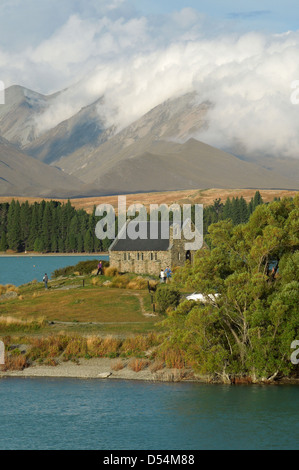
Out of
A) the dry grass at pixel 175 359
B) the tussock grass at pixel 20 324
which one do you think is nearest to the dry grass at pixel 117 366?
the dry grass at pixel 175 359

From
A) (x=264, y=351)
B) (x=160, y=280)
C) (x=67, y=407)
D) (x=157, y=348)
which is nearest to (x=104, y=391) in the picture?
(x=67, y=407)

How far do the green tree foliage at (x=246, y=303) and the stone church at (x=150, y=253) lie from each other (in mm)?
38419

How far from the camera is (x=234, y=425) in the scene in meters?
33.2

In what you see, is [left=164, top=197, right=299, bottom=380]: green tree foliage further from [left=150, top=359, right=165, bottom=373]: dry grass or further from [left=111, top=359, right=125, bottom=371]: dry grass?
[left=111, top=359, right=125, bottom=371]: dry grass

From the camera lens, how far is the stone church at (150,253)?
80125mm

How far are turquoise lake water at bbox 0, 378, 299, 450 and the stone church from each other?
3997 cm

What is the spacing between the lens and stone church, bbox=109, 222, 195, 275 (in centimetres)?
8012

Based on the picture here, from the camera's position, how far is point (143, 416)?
34.2 m

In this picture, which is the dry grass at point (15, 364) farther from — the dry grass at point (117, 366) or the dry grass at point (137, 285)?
the dry grass at point (137, 285)

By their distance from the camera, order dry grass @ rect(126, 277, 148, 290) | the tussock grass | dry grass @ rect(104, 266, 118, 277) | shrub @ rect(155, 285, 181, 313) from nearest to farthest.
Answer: the tussock grass < shrub @ rect(155, 285, 181, 313) < dry grass @ rect(126, 277, 148, 290) < dry grass @ rect(104, 266, 118, 277)
